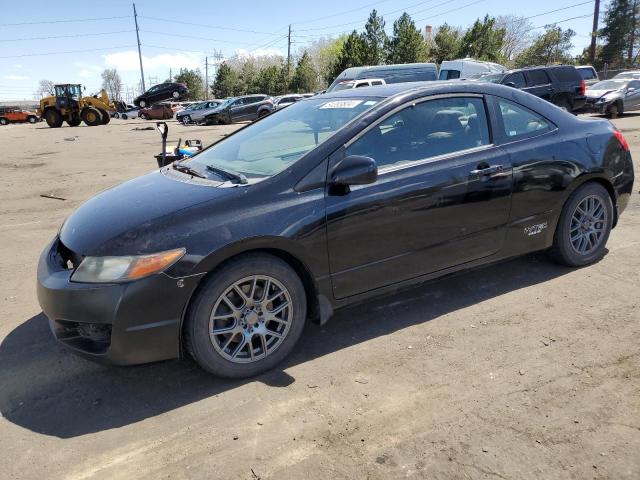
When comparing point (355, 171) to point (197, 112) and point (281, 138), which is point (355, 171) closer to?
point (281, 138)

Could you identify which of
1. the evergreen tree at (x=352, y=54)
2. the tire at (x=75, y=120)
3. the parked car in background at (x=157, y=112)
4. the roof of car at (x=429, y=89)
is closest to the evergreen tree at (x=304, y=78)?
the evergreen tree at (x=352, y=54)

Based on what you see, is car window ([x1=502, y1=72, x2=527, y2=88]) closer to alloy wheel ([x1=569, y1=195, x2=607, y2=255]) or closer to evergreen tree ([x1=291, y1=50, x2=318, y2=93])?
alloy wheel ([x1=569, y1=195, x2=607, y2=255])

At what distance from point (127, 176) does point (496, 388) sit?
939 centimetres

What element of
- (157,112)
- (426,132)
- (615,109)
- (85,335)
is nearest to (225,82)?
(157,112)

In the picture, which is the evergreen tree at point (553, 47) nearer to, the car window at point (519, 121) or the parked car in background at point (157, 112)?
the parked car in background at point (157, 112)

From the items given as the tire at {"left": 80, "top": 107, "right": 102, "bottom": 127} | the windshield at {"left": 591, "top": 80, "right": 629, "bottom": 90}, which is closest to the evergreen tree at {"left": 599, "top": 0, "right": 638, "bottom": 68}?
the windshield at {"left": 591, "top": 80, "right": 629, "bottom": 90}

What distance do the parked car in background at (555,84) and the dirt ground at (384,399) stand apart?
1550 centimetres

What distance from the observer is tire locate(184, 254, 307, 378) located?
2.80 m

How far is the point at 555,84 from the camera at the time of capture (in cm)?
1806

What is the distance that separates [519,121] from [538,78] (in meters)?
16.0

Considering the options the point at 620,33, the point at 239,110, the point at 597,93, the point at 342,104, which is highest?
the point at 620,33

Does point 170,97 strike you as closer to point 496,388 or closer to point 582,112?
point 582,112

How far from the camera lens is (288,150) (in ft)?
11.4

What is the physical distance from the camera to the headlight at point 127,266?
266 cm
